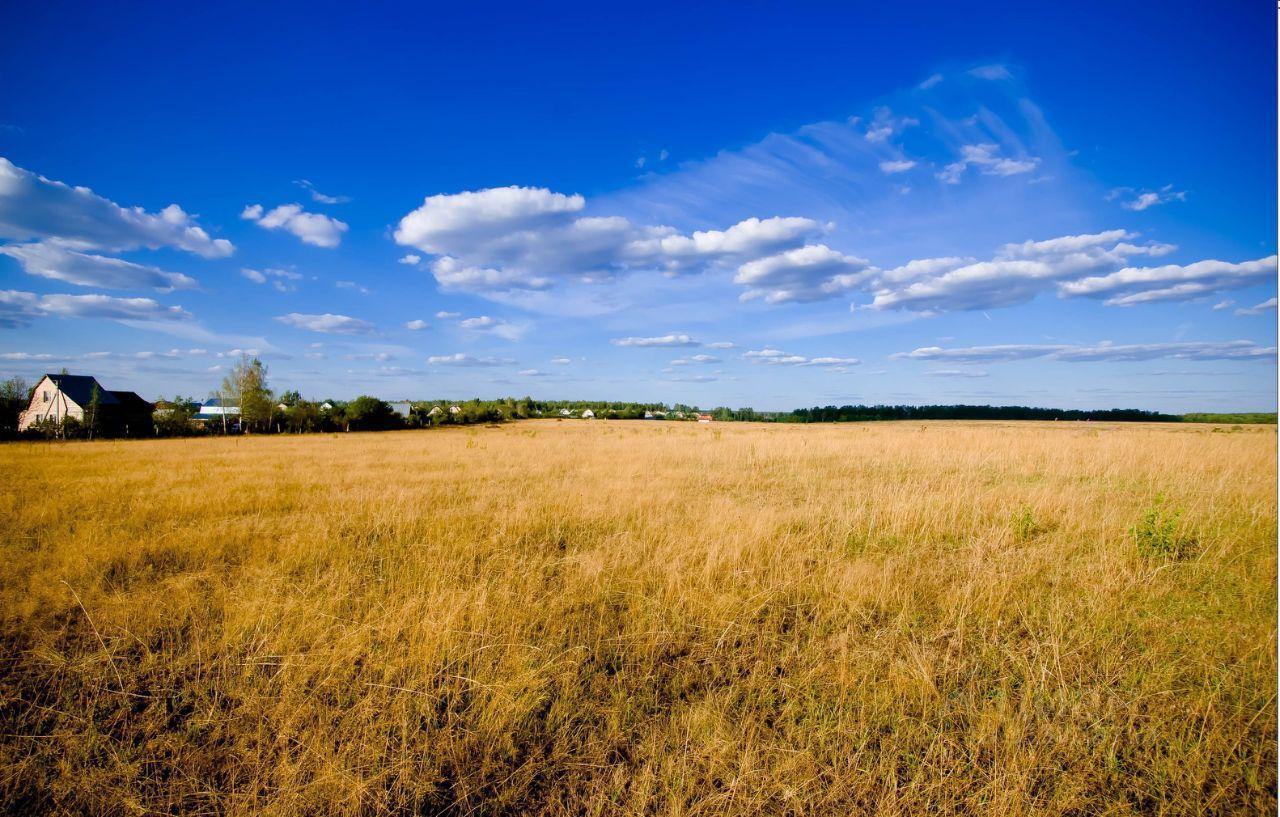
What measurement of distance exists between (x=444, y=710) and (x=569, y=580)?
2.00 meters

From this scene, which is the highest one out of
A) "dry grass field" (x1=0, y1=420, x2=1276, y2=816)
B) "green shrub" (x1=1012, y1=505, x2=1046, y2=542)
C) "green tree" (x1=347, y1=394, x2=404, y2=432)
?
"green tree" (x1=347, y1=394, x2=404, y2=432)

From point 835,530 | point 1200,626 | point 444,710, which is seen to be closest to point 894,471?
point 835,530

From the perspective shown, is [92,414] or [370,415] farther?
[370,415]

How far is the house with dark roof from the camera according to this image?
40000mm

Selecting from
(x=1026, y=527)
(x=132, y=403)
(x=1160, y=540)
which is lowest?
(x=1026, y=527)

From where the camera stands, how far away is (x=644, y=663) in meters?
3.67

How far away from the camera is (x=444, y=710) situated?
3.20 meters

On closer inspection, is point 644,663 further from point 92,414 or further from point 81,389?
point 81,389

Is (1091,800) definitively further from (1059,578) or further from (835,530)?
(835,530)

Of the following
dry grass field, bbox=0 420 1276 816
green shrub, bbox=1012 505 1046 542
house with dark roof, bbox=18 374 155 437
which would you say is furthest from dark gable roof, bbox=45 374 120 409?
green shrub, bbox=1012 505 1046 542

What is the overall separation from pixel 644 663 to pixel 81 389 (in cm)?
6481

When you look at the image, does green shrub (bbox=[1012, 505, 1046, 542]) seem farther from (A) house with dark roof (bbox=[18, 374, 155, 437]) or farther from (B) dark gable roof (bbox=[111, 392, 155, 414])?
(B) dark gable roof (bbox=[111, 392, 155, 414])

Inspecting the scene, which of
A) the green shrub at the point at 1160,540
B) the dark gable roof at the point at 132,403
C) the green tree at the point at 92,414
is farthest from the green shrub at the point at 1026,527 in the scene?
the dark gable roof at the point at 132,403

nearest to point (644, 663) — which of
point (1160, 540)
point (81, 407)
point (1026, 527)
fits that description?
point (1026, 527)
